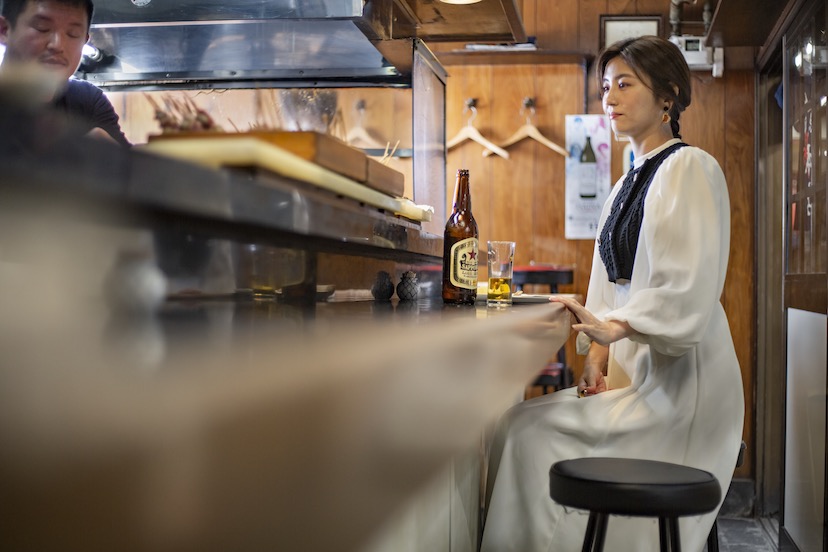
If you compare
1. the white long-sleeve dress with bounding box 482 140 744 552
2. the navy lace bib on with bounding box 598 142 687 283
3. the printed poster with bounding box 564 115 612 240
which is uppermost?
the printed poster with bounding box 564 115 612 240

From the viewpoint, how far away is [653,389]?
2.12 metres

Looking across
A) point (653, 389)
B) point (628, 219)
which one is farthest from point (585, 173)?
point (653, 389)

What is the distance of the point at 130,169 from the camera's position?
571mm

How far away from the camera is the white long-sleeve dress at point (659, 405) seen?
1.96 metres

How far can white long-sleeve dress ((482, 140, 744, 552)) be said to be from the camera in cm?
196

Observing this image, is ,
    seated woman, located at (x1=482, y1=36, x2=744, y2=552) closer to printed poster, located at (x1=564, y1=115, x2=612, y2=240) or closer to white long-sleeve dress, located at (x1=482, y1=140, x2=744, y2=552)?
white long-sleeve dress, located at (x1=482, y1=140, x2=744, y2=552)

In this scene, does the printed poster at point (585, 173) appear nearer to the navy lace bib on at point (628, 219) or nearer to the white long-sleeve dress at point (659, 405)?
the navy lace bib on at point (628, 219)

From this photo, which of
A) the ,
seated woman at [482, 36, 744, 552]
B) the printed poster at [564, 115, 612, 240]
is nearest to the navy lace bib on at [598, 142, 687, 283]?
the ,
    seated woman at [482, 36, 744, 552]

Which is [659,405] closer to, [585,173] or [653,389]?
[653,389]

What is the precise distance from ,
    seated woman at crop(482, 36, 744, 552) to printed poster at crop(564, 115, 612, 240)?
8.55 feet

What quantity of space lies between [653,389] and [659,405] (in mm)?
55

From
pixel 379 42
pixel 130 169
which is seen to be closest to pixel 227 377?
pixel 130 169

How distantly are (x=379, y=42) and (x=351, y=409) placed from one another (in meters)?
2.65

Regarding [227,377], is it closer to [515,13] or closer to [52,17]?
[52,17]
